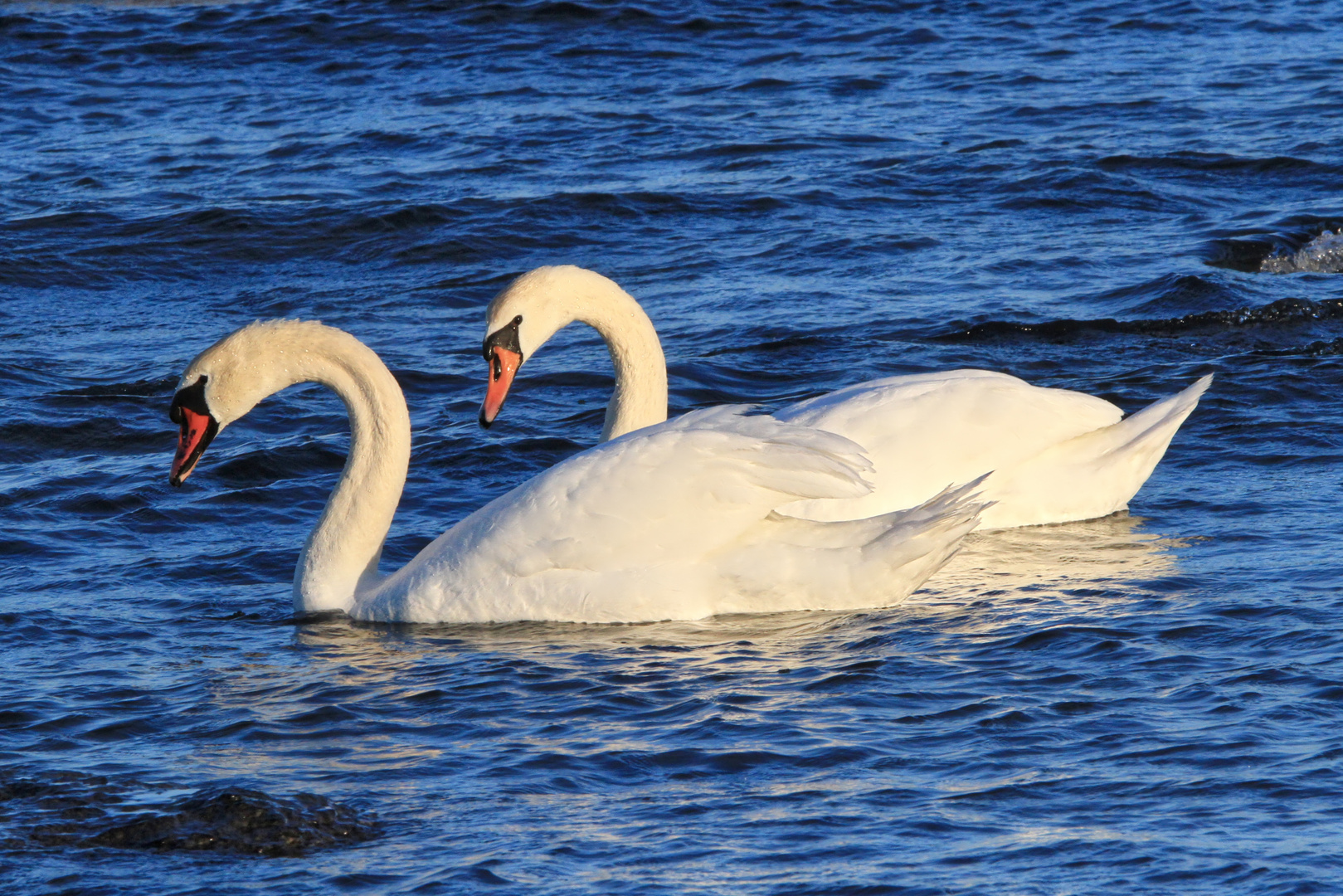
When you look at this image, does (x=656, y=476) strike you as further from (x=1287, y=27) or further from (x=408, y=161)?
(x=1287, y=27)

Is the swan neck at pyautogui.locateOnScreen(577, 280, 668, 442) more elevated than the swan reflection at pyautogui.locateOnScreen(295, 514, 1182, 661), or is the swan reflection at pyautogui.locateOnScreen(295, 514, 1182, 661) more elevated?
the swan neck at pyautogui.locateOnScreen(577, 280, 668, 442)

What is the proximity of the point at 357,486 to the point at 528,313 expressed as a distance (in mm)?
1231

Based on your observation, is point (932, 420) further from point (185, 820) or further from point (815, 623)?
point (185, 820)

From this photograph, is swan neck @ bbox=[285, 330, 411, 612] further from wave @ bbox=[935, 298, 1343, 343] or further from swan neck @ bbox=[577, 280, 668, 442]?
wave @ bbox=[935, 298, 1343, 343]

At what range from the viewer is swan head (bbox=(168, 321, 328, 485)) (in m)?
7.79

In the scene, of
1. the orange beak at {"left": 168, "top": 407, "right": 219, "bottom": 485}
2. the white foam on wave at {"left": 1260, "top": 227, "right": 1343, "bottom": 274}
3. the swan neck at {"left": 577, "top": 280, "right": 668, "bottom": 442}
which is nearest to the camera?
the orange beak at {"left": 168, "top": 407, "right": 219, "bottom": 485}

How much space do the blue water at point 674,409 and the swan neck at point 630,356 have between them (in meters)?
→ 0.88

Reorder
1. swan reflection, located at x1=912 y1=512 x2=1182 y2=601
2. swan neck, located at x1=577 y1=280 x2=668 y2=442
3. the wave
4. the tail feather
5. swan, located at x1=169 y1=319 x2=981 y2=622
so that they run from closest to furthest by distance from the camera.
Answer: swan, located at x1=169 y1=319 x2=981 y2=622, swan reflection, located at x1=912 y1=512 x2=1182 y2=601, the tail feather, swan neck, located at x1=577 y1=280 x2=668 y2=442, the wave

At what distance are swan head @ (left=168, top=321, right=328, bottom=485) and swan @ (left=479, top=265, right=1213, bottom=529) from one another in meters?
0.95

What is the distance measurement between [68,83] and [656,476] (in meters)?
14.0

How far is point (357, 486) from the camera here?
313 inches

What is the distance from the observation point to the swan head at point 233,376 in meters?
7.79

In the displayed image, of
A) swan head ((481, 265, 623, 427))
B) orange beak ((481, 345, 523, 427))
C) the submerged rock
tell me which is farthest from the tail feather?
the submerged rock

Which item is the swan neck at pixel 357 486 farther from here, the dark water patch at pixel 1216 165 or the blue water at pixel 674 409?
the dark water patch at pixel 1216 165
